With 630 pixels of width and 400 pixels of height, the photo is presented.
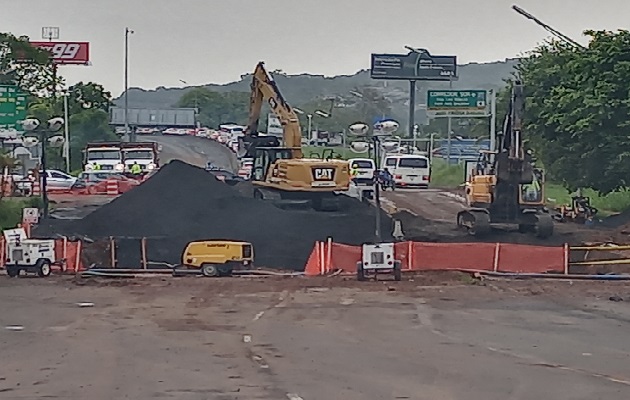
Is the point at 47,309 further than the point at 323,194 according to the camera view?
No

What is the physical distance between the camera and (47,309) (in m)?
26.0

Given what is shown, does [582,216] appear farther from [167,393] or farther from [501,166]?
[167,393]

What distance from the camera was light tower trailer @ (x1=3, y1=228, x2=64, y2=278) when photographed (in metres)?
34.2

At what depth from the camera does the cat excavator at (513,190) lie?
41.5 m

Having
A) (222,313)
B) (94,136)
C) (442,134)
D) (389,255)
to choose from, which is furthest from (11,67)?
(442,134)

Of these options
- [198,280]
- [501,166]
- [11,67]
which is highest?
[11,67]

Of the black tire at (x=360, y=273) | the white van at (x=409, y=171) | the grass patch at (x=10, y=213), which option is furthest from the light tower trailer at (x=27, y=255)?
the white van at (x=409, y=171)

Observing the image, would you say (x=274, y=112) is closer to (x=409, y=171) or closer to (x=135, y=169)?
(x=409, y=171)

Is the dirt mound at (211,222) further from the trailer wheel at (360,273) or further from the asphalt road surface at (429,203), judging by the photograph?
A: the asphalt road surface at (429,203)

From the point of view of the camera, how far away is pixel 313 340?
20.1 metres

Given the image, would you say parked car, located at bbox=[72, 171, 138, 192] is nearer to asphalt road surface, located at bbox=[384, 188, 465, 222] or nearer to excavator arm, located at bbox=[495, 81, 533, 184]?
asphalt road surface, located at bbox=[384, 188, 465, 222]

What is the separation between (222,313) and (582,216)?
30.0 m

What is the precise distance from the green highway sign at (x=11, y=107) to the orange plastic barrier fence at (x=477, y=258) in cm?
2336

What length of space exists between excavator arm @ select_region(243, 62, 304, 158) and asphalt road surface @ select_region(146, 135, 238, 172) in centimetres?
5342
